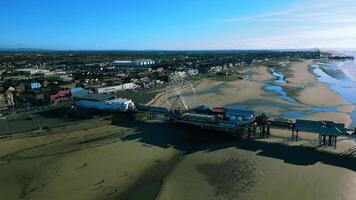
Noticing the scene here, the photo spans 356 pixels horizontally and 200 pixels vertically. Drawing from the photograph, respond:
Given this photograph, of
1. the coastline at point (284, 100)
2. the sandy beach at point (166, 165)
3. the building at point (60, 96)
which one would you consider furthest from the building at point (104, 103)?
the coastline at point (284, 100)

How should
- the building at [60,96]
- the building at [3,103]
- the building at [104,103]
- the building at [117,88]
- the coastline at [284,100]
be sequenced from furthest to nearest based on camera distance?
1. the building at [117,88]
2. the building at [60,96]
3. the building at [3,103]
4. the building at [104,103]
5. the coastline at [284,100]

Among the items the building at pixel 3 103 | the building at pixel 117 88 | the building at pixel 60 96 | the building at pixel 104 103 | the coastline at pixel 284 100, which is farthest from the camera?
the building at pixel 117 88

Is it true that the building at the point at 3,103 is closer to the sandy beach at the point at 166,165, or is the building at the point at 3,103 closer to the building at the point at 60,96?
the building at the point at 60,96

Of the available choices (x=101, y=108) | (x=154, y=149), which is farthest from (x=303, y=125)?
(x=101, y=108)

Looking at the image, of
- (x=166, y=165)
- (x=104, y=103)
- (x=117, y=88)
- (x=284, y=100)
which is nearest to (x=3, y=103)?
(x=104, y=103)

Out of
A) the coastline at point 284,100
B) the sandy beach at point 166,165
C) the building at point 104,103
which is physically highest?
the building at point 104,103

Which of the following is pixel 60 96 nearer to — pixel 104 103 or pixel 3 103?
pixel 3 103

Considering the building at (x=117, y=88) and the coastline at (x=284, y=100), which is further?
the building at (x=117, y=88)

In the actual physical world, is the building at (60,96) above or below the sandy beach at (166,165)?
above

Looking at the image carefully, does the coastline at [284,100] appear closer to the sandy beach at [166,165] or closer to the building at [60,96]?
the sandy beach at [166,165]
